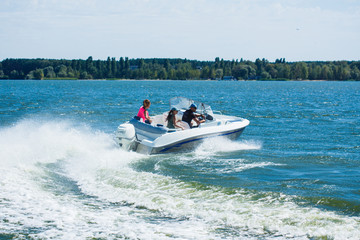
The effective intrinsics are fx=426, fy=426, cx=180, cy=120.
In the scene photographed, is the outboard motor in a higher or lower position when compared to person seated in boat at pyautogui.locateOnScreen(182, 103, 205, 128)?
lower

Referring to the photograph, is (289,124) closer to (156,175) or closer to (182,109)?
(182,109)

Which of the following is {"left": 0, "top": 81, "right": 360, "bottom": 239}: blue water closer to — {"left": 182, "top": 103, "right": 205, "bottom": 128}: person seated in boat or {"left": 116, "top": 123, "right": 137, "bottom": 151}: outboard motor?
{"left": 116, "top": 123, "right": 137, "bottom": 151}: outboard motor

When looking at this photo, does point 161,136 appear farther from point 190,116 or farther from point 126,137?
point 190,116

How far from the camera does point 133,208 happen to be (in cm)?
773

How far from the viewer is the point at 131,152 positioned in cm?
1248

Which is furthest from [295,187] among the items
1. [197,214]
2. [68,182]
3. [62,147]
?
[62,147]

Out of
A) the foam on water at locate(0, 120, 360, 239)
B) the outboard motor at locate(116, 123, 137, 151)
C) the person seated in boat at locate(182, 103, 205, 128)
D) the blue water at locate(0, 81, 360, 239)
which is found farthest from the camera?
the person seated in boat at locate(182, 103, 205, 128)

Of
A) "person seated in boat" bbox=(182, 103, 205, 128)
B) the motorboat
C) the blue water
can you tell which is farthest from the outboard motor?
"person seated in boat" bbox=(182, 103, 205, 128)

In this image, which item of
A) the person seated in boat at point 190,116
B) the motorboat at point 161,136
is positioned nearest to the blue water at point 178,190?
the motorboat at point 161,136

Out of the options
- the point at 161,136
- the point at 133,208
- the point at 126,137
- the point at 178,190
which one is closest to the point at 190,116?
the point at 161,136

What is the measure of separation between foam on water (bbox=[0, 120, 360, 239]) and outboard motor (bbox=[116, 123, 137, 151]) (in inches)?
39.6

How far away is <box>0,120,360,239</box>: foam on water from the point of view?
21.6 feet

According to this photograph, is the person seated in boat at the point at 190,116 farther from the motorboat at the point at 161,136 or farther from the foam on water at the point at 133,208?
the foam on water at the point at 133,208

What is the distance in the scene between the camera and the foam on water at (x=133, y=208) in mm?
6574
